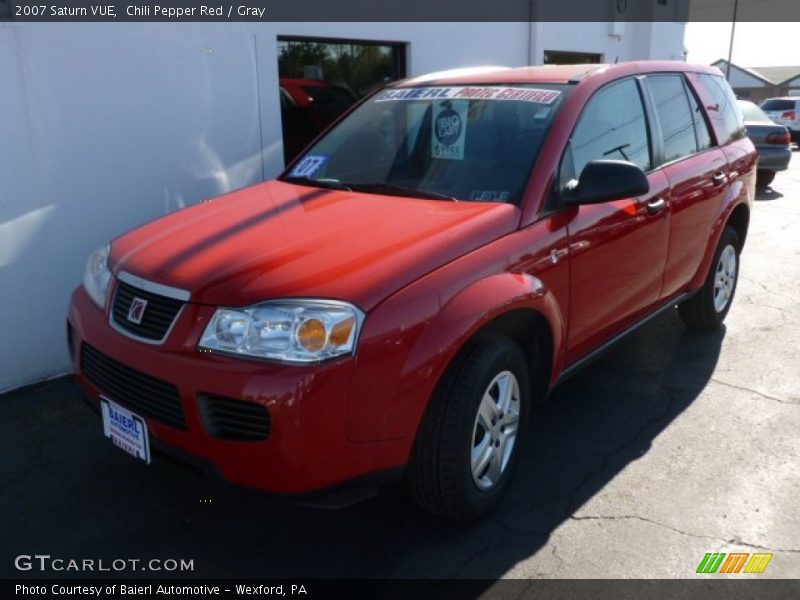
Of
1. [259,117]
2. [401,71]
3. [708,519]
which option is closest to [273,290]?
[708,519]

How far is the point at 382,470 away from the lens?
2490 mm

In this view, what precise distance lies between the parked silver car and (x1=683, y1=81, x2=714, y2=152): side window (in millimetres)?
8140

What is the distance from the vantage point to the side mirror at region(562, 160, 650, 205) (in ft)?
10.1

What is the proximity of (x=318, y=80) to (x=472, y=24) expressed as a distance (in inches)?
82.6

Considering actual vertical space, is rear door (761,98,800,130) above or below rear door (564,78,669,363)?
below

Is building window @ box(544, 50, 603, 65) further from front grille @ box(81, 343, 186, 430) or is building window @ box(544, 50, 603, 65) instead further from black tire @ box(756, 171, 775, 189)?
front grille @ box(81, 343, 186, 430)

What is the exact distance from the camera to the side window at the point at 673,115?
4.12m

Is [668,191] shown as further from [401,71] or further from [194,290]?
[401,71]

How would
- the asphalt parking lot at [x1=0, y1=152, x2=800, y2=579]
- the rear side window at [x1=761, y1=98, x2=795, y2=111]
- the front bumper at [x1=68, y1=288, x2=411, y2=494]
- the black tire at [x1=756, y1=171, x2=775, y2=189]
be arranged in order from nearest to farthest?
1. the front bumper at [x1=68, y1=288, x2=411, y2=494]
2. the asphalt parking lot at [x1=0, y1=152, x2=800, y2=579]
3. the black tire at [x1=756, y1=171, x2=775, y2=189]
4. the rear side window at [x1=761, y1=98, x2=795, y2=111]

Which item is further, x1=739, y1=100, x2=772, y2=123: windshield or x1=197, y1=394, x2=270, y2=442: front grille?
x1=739, y1=100, x2=772, y2=123: windshield

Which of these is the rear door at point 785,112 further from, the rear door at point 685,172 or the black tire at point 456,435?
the black tire at point 456,435

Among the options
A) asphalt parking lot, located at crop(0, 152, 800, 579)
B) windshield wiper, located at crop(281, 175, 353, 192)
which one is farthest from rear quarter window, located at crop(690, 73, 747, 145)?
windshield wiper, located at crop(281, 175, 353, 192)

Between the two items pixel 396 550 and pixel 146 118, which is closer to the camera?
pixel 396 550

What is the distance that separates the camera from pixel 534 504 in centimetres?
A: 314
